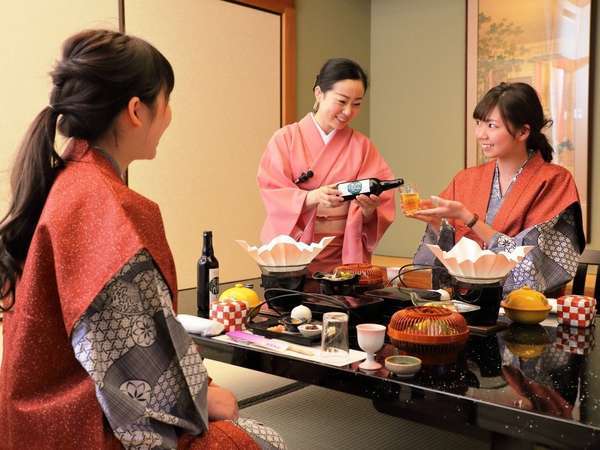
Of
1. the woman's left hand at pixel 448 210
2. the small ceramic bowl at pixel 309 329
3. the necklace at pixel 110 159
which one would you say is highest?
the necklace at pixel 110 159

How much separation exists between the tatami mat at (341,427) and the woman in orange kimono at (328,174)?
1.90ft

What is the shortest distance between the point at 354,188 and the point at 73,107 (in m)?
1.63

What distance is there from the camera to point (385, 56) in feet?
20.5

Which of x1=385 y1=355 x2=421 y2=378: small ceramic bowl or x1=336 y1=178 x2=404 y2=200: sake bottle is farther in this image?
x1=336 y1=178 x2=404 y2=200: sake bottle

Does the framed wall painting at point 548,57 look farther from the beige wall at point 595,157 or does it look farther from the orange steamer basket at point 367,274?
the orange steamer basket at point 367,274

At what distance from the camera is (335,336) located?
1.64 metres

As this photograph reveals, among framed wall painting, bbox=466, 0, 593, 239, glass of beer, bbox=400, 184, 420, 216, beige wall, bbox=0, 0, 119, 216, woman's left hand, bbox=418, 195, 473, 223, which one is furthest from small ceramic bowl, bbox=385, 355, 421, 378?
framed wall painting, bbox=466, 0, 593, 239

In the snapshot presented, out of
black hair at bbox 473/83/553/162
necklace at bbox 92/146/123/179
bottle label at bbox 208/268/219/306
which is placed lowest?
bottle label at bbox 208/268/219/306

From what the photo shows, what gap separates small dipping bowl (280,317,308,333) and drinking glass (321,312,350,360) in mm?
184

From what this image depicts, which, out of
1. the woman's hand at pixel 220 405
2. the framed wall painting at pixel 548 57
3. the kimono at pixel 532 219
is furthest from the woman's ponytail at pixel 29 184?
the framed wall painting at pixel 548 57

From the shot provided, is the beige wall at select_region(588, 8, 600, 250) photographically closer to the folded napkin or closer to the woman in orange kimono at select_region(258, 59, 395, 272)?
the woman in orange kimono at select_region(258, 59, 395, 272)

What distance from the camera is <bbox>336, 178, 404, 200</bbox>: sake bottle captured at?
2.63 metres

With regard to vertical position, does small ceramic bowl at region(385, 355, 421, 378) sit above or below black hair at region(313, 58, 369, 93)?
below

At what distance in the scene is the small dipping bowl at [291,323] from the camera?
6.02ft
